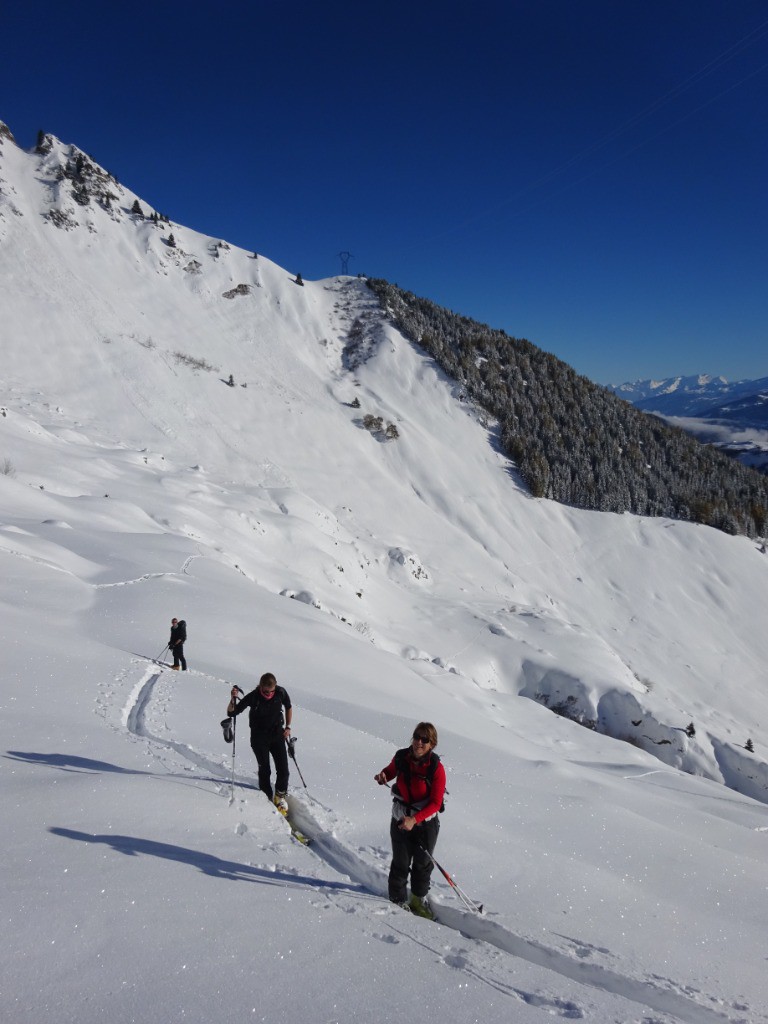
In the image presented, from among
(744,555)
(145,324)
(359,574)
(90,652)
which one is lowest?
(90,652)

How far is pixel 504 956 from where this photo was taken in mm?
4848

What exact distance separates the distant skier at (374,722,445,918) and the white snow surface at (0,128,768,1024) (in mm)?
339

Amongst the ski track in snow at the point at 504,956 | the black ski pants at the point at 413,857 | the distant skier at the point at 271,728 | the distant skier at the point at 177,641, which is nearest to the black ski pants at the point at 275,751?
the distant skier at the point at 271,728

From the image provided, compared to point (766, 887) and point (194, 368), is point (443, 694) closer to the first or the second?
point (766, 887)

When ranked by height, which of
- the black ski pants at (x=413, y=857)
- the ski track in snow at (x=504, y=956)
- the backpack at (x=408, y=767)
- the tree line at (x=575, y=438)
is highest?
the tree line at (x=575, y=438)

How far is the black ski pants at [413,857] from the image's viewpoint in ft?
18.1

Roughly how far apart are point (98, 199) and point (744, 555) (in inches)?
3585

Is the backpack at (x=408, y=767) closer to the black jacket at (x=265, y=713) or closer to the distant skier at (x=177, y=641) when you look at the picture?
the black jacket at (x=265, y=713)

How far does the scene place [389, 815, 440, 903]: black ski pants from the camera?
18.1 feet

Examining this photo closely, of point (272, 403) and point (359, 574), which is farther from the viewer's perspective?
point (272, 403)

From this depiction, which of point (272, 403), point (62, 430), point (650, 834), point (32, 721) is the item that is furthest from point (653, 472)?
point (32, 721)

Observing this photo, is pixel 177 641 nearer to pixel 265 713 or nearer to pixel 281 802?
pixel 265 713

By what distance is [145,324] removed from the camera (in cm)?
6012

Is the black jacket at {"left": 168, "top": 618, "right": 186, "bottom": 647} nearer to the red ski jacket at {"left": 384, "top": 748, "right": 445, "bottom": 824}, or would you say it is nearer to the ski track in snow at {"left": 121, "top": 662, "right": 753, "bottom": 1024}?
the ski track in snow at {"left": 121, "top": 662, "right": 753, "bottom": 1024}
